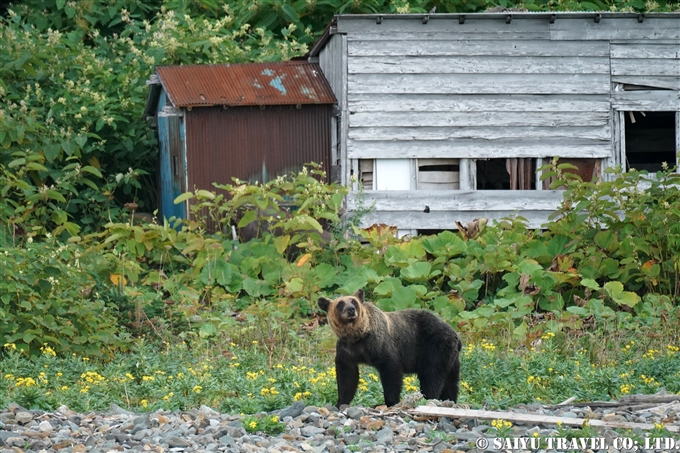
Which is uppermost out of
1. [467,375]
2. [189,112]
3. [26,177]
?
[189,112]

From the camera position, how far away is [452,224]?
16938 mm

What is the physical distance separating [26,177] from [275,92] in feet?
15.0

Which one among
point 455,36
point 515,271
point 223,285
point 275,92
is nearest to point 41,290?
point 223,285

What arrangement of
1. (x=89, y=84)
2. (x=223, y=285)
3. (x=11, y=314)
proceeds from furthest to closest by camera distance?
(x=89, y=84)
(x=223, y=285)
(x=11, y=314)

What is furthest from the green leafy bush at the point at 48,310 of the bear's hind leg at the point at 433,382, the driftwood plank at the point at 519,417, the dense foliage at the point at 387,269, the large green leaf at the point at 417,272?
the driftwood plank at the point at 519,417

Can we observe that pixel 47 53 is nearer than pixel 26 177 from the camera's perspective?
No

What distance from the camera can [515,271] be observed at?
1364cm

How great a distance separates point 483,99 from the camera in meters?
17.2

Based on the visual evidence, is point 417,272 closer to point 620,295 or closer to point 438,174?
point 620,295

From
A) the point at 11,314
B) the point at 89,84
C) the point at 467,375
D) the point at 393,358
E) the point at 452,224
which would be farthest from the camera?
the point at 89,84

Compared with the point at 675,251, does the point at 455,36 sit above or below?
above

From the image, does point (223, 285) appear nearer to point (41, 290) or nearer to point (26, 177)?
point (41, 290)

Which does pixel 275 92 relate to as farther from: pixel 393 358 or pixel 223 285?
pixel 393 358

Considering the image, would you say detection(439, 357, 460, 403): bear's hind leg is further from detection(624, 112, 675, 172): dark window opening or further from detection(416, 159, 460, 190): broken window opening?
detection(624, 112, 675, 172): dark window opening
